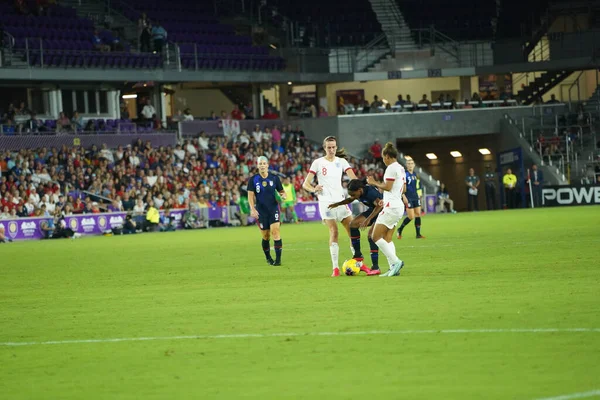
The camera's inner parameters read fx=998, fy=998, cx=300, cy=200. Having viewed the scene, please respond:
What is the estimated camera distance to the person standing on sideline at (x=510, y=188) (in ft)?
157

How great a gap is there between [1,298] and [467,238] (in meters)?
13.3

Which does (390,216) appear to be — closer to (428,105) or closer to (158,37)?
(158,37)

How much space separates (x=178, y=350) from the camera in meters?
9.61

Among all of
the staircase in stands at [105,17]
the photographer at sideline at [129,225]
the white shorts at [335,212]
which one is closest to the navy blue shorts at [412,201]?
the white shorts at [335,212]

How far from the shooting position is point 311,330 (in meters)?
10.4

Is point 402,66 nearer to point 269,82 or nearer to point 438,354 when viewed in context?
point 269,82

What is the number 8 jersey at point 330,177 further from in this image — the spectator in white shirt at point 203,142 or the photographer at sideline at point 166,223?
the spectator in white shirt at point 203,142

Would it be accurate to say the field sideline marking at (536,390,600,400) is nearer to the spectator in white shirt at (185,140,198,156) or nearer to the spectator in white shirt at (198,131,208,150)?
the spectator in white shirt at (185,140,198,156)

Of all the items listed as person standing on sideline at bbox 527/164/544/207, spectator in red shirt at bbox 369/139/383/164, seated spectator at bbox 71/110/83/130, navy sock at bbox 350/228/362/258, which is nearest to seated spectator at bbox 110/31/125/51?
seated spectator at bbox 71/110/83/130

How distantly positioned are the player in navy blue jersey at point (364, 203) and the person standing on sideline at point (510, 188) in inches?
1259

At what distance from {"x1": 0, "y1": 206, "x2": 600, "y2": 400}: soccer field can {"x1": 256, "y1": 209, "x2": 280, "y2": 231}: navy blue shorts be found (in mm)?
824

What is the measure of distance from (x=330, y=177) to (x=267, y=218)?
3.28 metres

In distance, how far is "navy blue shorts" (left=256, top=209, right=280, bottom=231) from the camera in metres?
20.1

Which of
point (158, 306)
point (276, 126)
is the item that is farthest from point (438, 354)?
point (276, 126)
